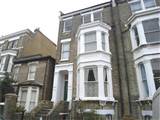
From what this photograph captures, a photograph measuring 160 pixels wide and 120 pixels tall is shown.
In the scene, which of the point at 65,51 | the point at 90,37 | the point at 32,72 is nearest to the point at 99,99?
the point at 90,37

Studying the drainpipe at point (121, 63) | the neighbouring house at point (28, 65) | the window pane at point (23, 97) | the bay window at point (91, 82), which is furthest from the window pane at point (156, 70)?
the window pane at point (23, 97)

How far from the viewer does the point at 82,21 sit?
63.3 ft

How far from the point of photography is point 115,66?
15.1m

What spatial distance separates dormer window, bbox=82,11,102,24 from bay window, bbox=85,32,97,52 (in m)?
3.54

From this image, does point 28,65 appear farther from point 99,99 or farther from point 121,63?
point 121,63

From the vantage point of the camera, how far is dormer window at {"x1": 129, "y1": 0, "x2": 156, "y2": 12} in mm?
16312

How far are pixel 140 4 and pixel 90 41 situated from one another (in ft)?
22.7

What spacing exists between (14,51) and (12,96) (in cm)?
1293

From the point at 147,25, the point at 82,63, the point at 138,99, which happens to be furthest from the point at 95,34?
the point at 138,99

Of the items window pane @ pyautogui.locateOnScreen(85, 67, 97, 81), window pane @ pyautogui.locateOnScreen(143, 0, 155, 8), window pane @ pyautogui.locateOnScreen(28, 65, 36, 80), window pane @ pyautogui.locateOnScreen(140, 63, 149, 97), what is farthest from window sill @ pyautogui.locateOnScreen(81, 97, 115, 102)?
window pane @ pyautogui.locateOnScreen(143, 0, 155, 8)

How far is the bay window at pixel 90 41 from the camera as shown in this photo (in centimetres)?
1530

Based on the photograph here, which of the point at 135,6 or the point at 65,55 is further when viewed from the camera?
the point at 65,55

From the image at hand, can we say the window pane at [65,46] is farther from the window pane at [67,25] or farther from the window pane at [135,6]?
the window pane at [135,6]

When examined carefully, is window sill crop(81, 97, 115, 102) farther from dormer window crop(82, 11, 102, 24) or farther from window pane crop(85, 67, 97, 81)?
dormer window crop(82, 11, 102, 24)
